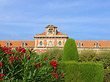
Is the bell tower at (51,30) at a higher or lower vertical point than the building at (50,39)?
higher

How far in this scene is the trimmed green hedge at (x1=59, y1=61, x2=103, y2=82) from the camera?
1508 cm

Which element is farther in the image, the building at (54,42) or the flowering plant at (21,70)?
the building at (54,42)

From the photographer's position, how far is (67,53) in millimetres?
21609

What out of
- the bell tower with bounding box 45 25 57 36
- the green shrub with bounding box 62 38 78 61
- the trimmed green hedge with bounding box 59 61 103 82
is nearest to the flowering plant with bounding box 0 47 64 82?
the trimmed green hedge with bounding box 59 61 103 82

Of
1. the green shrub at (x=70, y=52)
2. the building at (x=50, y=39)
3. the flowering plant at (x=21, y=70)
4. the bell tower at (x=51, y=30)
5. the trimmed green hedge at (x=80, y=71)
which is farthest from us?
the bell tower at (x=51, y=30)

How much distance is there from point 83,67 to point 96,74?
1.51 metres

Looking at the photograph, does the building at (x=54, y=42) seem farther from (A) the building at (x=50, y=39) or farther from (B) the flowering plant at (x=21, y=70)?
(B) the flowering plant at (x=21, y=70)

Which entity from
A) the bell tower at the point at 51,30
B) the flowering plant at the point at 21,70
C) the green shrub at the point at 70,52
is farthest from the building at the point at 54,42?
the flowering plant at the point at 21,70

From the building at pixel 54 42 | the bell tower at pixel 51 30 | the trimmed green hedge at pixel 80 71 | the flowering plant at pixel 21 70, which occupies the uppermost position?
the bell tower at pixel 51 30

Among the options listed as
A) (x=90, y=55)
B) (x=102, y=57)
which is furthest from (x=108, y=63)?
(x=90, y=55)

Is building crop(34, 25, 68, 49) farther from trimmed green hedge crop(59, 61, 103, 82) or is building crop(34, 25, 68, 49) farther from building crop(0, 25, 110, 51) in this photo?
trimmed green hedge crop(59, 61, 103, 82)

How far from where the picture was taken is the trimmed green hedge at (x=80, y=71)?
15.1m

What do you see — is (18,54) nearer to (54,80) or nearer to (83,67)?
(54,80)

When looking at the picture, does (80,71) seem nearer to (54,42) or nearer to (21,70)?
(21,70)
